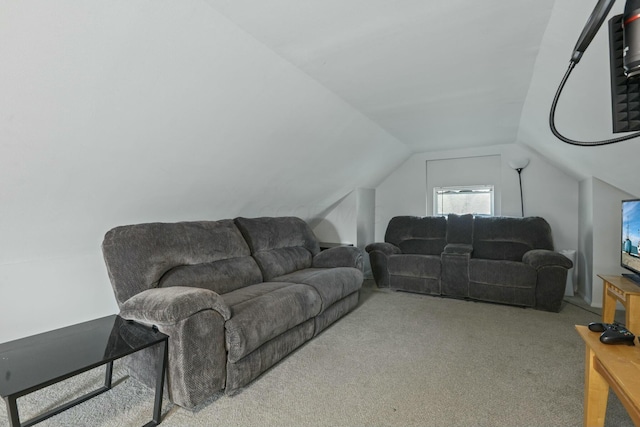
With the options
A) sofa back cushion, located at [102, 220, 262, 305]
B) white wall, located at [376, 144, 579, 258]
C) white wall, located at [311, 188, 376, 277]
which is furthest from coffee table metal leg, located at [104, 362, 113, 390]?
white wall, located at [376, 144, 579, 258]

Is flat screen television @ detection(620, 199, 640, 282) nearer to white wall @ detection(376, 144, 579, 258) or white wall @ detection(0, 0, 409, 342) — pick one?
white wall @ detection(376, 144, 579, 258)

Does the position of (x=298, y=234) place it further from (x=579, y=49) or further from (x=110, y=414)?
(x=579, y=49)

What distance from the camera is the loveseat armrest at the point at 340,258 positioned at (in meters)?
3.69

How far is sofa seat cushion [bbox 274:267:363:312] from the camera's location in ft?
9.44

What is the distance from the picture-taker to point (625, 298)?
2.33m

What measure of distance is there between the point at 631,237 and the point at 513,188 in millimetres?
2058

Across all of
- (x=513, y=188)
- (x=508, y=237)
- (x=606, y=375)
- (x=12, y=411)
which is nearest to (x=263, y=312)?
(x=12, y=411)

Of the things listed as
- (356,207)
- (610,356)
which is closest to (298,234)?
(356,207)

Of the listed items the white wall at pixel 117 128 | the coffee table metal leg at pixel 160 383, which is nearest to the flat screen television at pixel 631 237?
the white wall at pixel 117 128

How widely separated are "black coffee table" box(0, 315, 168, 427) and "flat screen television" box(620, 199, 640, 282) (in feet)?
10.8

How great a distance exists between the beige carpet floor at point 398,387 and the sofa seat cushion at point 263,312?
28 cm

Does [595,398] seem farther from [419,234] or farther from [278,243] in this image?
[419,234]

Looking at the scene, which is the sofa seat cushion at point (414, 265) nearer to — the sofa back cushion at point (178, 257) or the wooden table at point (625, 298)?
the wooden table at point (625, 298)

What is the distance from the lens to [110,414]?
1835 mm
